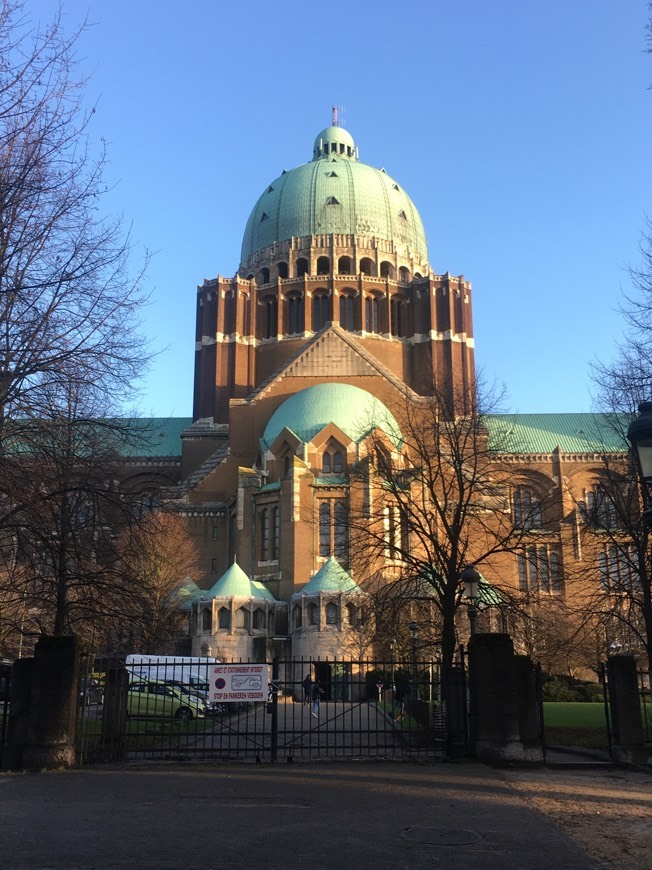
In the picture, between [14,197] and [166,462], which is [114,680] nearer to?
[14,197]

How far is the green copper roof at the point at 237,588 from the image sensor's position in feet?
155

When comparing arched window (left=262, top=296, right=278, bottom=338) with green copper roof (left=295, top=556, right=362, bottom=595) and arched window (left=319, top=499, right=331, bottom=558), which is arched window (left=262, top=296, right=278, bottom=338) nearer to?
arched window (left=319, top=499, right=331, bottom=558)

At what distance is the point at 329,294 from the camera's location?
7194 centimetres

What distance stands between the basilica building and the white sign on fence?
2224cm

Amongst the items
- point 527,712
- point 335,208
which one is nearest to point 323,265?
point 335,208

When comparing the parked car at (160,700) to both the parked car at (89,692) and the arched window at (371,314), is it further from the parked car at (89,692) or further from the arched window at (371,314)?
the arched window at (371,314)

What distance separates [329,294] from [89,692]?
185 ft

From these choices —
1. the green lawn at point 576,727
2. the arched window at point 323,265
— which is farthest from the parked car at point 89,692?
the arched window at point 323,265

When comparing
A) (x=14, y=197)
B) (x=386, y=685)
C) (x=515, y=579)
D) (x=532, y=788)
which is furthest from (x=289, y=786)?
(x=515, y=579)

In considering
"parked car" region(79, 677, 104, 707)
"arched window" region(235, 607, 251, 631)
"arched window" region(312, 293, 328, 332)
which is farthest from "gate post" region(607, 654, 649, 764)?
"arched window" region(312, 293, 328, 332)

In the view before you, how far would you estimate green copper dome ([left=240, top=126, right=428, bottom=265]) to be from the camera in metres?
76.2

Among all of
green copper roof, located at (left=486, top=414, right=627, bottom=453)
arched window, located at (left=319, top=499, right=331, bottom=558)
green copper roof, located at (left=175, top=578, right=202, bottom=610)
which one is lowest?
green copper roof, located at (left=175, top=578, right=202, bottom=610)

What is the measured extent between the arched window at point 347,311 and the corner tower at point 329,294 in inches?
3.2

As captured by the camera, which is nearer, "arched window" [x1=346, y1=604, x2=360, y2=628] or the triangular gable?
"arched window" [x1=346, y1=604, x2=360, y2=628]
